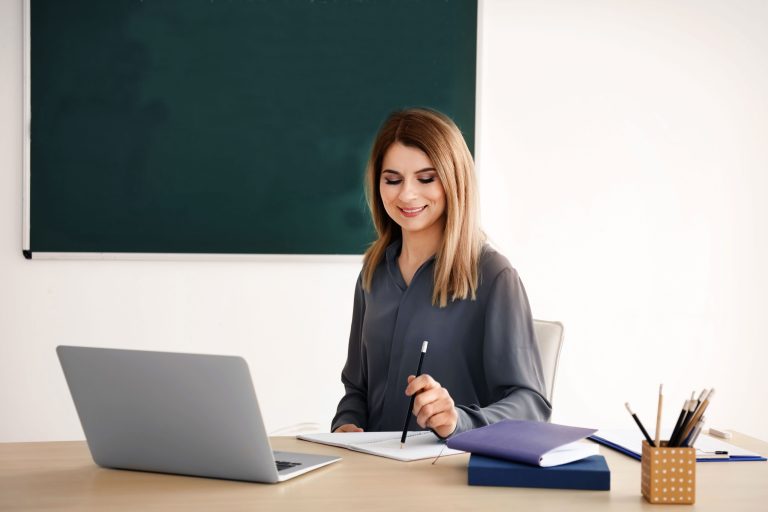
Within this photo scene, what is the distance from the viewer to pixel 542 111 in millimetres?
3438

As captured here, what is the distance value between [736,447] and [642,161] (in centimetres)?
209

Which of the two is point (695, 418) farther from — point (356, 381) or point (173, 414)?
point (356, 381)

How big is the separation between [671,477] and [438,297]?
876mm

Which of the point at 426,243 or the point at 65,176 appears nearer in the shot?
the point at 426,243

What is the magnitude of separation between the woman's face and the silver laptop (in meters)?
0.79

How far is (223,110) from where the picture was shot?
129 inches

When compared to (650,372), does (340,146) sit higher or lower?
higher

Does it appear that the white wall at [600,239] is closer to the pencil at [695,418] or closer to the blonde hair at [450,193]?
the blonde hair at [450,193]

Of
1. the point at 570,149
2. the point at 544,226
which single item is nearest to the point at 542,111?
the point at 570,149

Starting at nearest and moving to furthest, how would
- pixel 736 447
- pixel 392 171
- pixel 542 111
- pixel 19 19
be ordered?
pixel 736 447 < pixel 392 171 < pixel 19 19 < pixel 542 111

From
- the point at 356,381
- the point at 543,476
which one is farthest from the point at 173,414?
the point at 356,381

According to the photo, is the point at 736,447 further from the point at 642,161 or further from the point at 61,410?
the point at 61,410

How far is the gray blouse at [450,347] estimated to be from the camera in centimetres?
189

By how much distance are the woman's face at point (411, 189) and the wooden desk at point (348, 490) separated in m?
0.71
